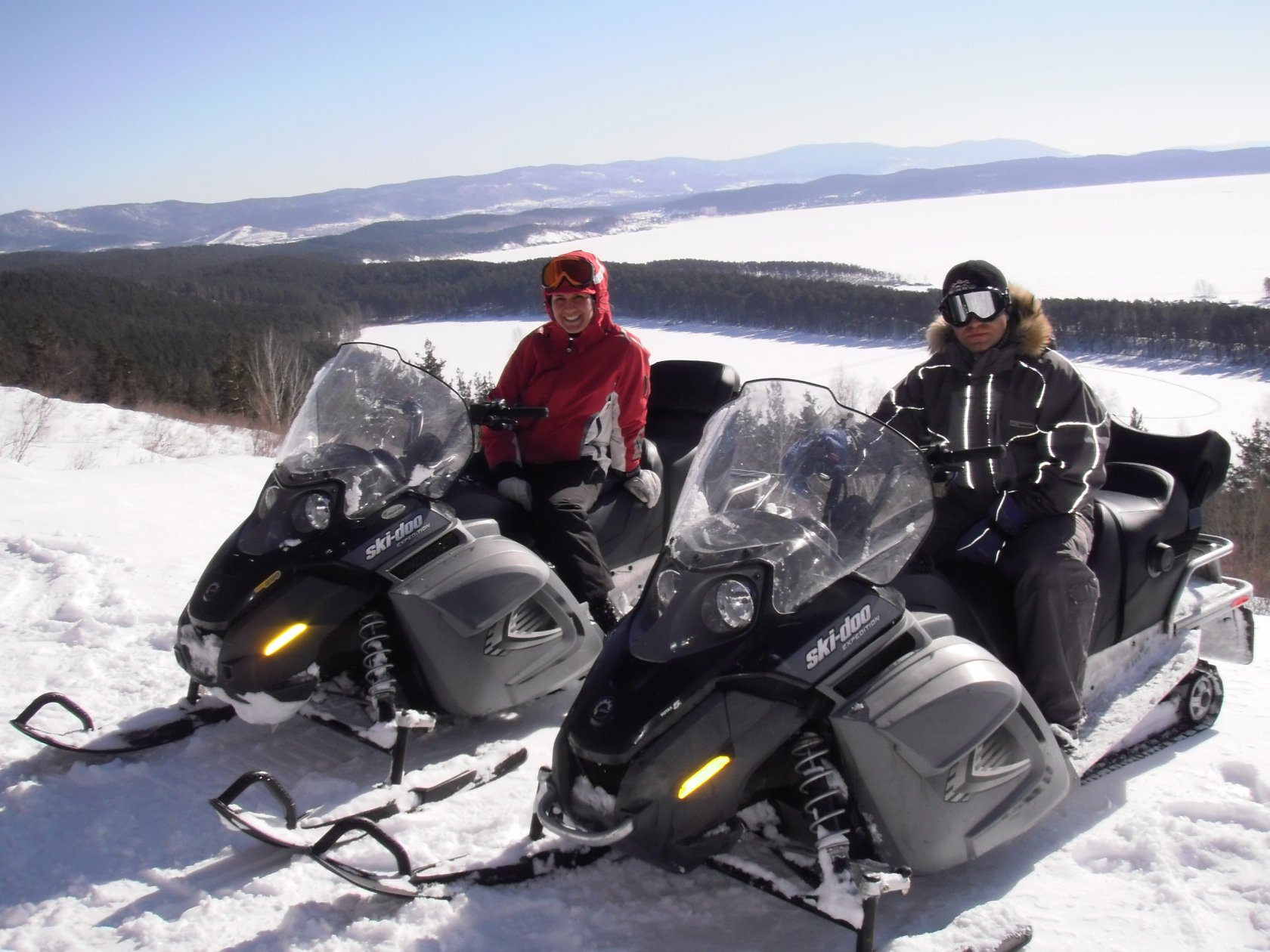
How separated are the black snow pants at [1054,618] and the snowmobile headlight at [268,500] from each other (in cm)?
210

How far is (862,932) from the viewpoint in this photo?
2068mm

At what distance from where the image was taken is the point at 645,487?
421 centimetres

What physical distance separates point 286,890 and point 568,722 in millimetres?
912

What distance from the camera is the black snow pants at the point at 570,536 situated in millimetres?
3656

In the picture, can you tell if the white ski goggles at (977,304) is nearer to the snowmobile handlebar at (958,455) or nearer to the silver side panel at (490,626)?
the snowmobile handlebar at (958,455)

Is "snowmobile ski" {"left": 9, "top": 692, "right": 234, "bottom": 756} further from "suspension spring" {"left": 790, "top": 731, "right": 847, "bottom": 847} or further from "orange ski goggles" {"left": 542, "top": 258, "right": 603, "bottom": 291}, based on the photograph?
"suspension spring" {"left": 790, "top": 731, "right": 847, "bottom": 847}

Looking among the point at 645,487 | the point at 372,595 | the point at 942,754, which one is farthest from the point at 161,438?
the point at 942,754

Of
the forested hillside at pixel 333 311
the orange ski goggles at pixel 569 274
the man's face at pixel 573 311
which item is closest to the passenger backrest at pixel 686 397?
the man's face at pixel 573 311

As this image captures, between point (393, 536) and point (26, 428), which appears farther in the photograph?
point (26, 428)

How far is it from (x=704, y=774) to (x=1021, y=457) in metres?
1.73

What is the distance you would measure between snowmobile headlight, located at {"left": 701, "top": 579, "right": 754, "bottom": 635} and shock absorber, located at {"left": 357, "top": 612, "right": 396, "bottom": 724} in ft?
4.33

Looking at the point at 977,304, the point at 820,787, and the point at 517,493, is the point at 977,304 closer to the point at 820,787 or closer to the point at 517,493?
the point at 820,787

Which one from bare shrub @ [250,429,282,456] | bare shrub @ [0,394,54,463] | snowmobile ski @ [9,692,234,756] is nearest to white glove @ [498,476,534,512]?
snowmobile ski @ [9,692,234,756]

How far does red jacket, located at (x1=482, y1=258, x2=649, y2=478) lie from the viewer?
160 inches
